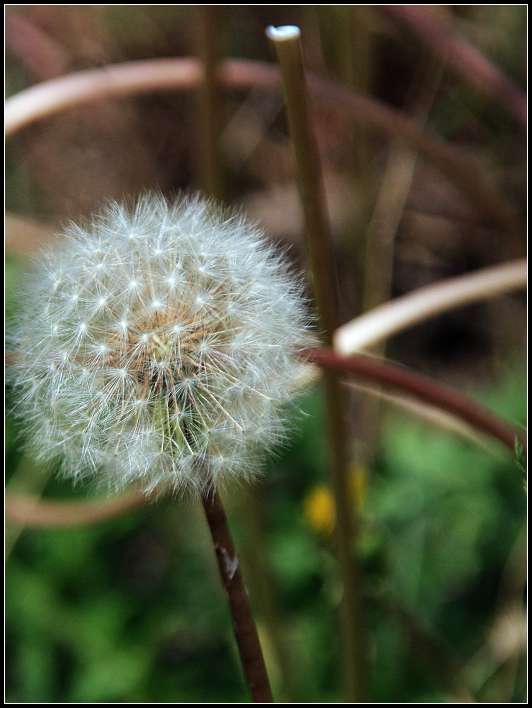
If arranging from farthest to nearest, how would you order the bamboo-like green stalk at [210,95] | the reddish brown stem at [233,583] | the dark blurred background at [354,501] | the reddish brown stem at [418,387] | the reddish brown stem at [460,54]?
the dark blurred background at [354,501], the reddish brown stem at [460,54], the bamboo-like green stalk at [210,95], the reddish brown stem at [418,387], the reddish brown stem at [233,583]

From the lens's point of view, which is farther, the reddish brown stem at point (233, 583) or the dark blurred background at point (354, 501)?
the dark blurred background at point (354, 501)

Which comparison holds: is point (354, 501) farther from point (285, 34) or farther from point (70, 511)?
point (285, 34)

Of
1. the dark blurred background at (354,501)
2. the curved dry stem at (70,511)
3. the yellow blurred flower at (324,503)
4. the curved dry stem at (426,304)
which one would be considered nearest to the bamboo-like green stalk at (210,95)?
the dark blurred background at (354,501)

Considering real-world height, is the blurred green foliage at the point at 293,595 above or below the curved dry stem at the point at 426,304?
below

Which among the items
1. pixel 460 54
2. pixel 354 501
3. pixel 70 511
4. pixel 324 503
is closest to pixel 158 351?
pixel 354 501

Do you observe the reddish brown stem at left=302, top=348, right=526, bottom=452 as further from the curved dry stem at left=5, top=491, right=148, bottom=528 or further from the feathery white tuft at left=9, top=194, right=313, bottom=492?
the curved dry stem at left=5, top=491, right=148, bottom=528

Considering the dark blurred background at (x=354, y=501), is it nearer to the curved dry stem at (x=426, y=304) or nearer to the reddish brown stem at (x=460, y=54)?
the reddish brown stem at (x=460, y=54)
